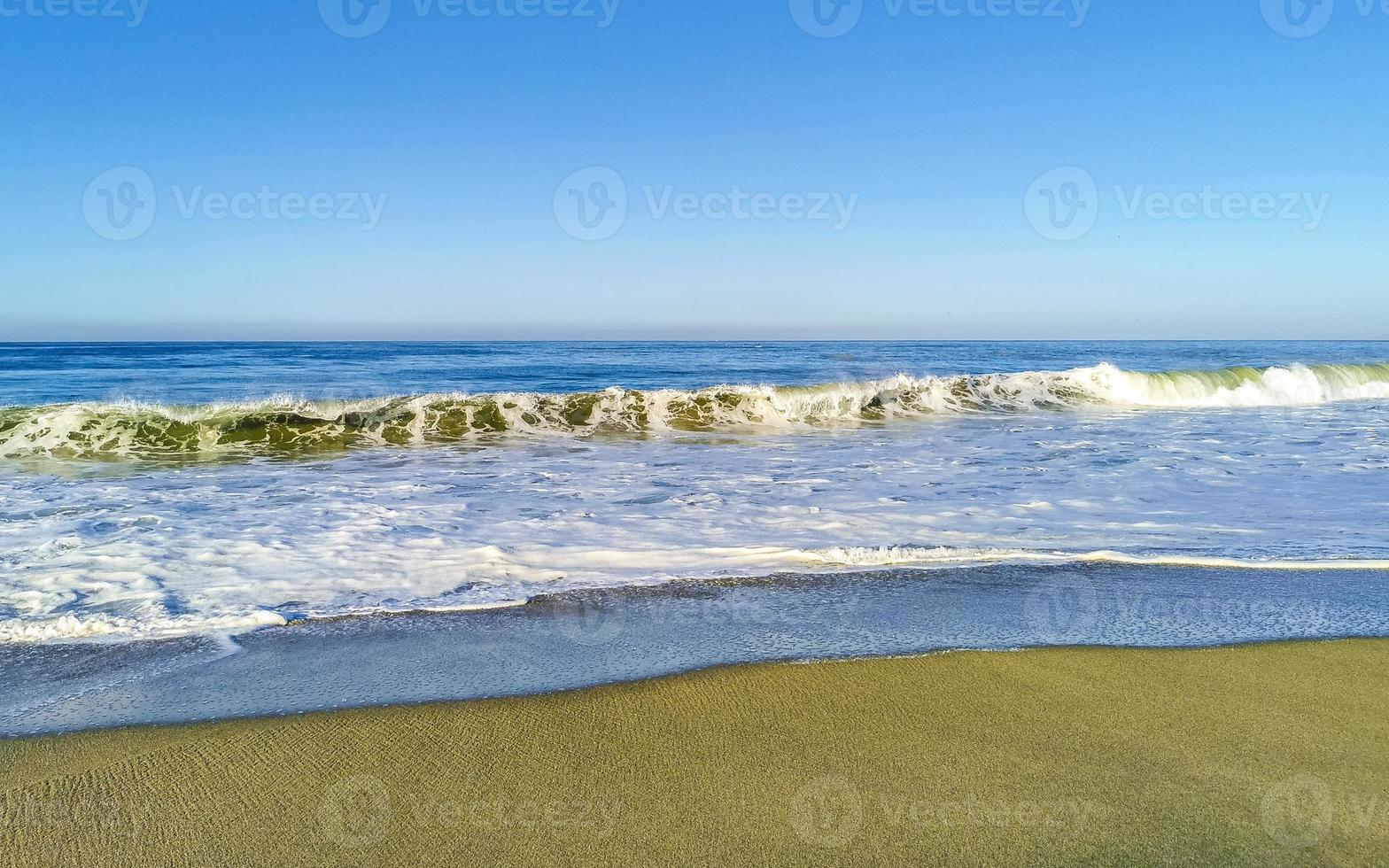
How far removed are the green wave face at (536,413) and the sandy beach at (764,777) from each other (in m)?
9.45

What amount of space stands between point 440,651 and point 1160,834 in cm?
277

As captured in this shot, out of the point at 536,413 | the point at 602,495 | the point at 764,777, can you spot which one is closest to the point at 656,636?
the point at 764,777

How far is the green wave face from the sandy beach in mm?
9448

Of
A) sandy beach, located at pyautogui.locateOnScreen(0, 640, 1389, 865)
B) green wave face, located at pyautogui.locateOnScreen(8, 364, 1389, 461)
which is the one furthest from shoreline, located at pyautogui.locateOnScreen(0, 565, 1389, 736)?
green wave face, located at pyautogui.locateOnScreen(8, 364, 1389, 461)

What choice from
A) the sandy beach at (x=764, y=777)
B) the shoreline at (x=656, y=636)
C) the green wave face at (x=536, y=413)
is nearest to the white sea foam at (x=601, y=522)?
the shoreline at (x=656, y=636)

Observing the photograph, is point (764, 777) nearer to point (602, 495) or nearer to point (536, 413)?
point (602, 495)

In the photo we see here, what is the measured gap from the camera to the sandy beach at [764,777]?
2.35 meters

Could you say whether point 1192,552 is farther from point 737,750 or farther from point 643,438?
point 643,438

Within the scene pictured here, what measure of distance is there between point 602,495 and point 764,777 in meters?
5.28

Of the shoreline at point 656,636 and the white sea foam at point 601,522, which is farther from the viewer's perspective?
the white sea foam at point 601,522

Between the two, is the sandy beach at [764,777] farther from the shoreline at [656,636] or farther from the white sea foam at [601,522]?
the white sea foam at [601,522]

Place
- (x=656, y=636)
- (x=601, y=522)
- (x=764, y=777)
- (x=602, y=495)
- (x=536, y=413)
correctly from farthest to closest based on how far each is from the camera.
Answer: (x=536, y=413) → (x=602, y=495) → (x=601, y=522) → (x=656, y=636) → (x=764, y=777)

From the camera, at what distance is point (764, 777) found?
2682 mm

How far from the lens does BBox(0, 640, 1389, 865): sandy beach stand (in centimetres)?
235
